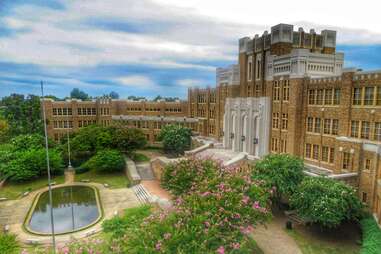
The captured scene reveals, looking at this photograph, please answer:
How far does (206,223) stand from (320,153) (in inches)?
849

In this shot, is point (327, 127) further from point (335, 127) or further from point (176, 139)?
point (176, 139)

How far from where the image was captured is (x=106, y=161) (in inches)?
1606

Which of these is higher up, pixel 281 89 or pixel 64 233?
pixel 281 89

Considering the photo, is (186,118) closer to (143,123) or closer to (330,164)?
(143,123)

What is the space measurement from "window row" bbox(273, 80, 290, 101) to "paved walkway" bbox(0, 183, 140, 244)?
22.8 metres

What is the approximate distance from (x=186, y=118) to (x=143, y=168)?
1920 cm

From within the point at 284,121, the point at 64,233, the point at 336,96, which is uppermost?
the point at 336,96

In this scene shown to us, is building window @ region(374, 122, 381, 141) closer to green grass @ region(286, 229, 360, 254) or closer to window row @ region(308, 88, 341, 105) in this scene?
window row @ region(308, 88, 341, 105)

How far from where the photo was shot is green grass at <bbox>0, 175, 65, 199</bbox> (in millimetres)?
35094

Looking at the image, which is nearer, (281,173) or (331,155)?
(281,173)

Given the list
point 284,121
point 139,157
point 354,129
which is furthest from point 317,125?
point 139,157

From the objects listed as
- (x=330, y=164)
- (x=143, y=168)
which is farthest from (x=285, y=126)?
(x=143, y=168)

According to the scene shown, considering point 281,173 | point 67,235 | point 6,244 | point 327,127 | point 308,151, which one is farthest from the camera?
point 308,151

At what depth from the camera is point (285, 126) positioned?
33.1 metres
